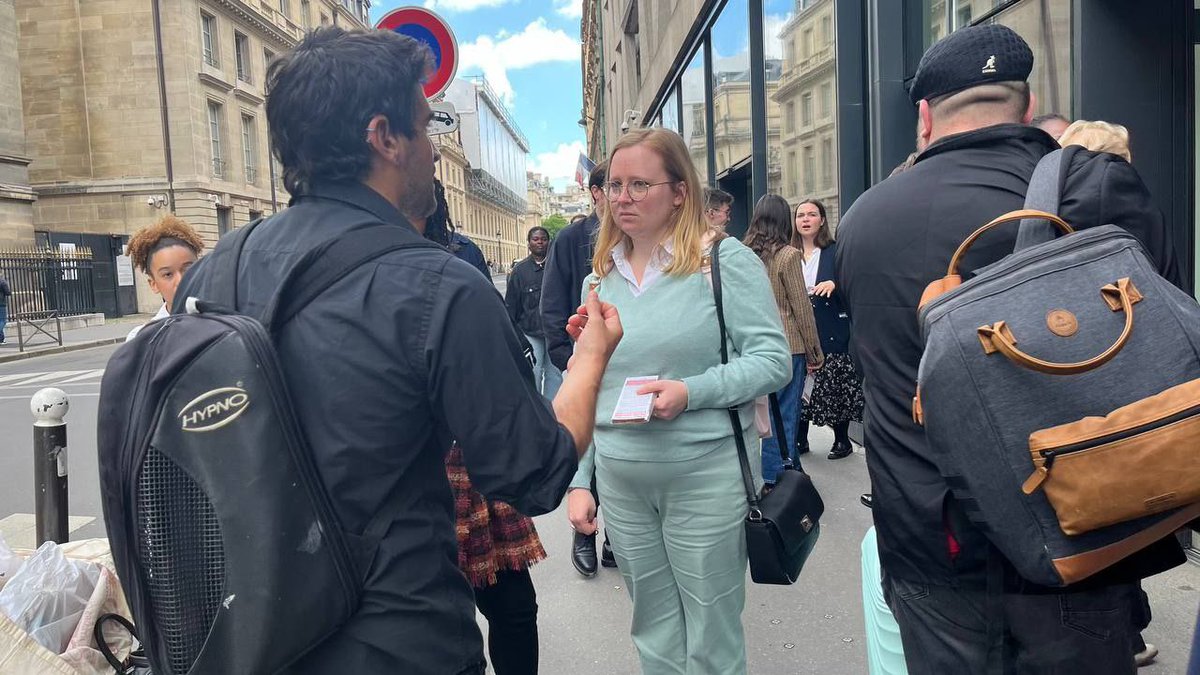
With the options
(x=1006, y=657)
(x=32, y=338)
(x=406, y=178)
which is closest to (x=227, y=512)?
(x=406, y=178)

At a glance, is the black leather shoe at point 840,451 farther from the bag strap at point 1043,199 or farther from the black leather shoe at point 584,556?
the bag strap at point 1043,199

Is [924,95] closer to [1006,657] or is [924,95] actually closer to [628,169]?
[628,169]

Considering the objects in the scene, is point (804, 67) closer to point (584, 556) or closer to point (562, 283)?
point (562, 283)

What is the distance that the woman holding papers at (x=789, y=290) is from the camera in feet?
18.9

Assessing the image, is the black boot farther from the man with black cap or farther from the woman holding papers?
the man with black cap

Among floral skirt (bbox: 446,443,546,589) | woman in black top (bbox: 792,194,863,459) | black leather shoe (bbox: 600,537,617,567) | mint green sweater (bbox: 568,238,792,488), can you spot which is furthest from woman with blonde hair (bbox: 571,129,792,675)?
woman in black top (bbox: 792,194,863,459)

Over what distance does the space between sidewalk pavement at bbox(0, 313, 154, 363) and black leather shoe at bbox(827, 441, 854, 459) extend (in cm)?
1700

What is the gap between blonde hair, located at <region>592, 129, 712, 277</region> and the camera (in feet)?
8.29

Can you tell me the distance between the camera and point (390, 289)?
1.32 metres

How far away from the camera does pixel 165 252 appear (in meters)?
3.78

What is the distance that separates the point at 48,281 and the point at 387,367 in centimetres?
2845

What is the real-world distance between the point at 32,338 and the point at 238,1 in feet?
79.9

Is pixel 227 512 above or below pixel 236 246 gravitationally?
below

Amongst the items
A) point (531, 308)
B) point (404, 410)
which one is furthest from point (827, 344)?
point (404, 410)
